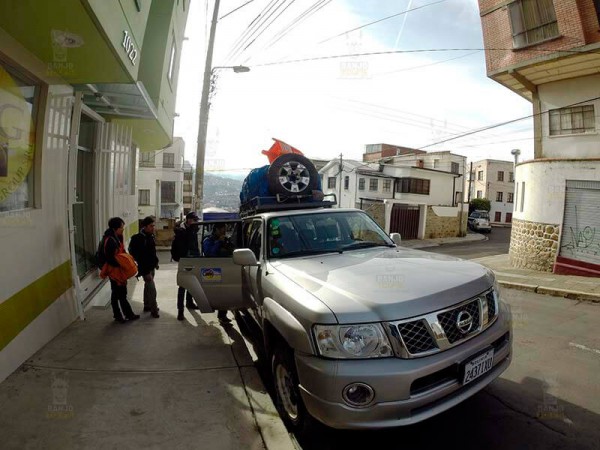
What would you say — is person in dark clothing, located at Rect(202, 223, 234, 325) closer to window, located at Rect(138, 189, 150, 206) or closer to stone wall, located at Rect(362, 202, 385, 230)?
stone wall, located at Rect(362, 202, 385, 230)

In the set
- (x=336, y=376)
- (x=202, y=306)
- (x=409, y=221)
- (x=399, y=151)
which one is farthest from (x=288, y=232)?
(x=399, y=151)

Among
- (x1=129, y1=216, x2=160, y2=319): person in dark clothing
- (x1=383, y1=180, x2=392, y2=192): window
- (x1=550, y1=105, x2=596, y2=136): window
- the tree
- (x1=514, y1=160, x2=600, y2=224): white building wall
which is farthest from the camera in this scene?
→ the tree

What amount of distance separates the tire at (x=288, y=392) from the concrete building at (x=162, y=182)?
123 feet

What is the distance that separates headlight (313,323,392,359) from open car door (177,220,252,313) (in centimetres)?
232

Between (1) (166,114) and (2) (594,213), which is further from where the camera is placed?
(2) (594,213)

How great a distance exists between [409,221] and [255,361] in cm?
2593

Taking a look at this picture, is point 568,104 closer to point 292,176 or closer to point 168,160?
point 292,176

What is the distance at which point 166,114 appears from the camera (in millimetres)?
10086

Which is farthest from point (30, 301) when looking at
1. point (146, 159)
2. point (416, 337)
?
point (146, 159)

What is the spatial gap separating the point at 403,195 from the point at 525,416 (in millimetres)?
31166

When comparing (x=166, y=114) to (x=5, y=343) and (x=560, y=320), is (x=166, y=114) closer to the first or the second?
(x=5, y=343)

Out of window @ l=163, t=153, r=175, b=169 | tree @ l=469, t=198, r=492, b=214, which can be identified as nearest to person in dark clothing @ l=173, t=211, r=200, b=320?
window @ l=163, t=153, r=175, b=169

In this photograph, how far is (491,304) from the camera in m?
3.07

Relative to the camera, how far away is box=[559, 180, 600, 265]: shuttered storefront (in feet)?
35.4
